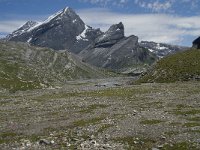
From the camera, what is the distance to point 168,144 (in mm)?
38000

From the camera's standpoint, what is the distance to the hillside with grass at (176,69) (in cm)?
13262

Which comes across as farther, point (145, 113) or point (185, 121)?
point (145, 113)

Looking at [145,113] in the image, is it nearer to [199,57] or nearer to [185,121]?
[185,121]

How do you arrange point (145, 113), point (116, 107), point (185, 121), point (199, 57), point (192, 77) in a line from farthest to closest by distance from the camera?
point (199, 57) < point (192, 77) < point (116, 107) < point (145, 113) < point (185, 121)

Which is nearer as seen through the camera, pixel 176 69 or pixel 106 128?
pixel 106 128

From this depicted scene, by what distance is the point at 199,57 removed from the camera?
14275 centimetres

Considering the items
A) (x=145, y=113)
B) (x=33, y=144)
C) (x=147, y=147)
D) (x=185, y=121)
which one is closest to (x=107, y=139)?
(x=147, y=147)

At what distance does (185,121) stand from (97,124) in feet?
37.7

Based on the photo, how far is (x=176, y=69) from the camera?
451ft

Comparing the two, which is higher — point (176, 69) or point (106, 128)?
point (106, 128)

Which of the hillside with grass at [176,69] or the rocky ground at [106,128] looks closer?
the rocky ground at [106,128]

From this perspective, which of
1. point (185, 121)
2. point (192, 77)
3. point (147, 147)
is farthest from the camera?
point (192, 77)

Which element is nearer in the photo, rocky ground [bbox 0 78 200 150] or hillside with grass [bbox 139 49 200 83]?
rocky ground [bbox 0 78 200 150]

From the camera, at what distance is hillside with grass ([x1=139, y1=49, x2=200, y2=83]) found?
435 ft
